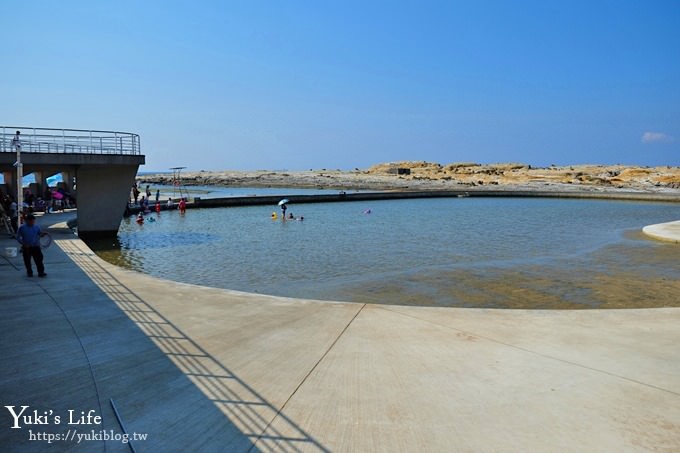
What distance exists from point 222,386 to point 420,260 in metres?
16.1

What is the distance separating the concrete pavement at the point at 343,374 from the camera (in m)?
5.72

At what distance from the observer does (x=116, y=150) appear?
26594mm

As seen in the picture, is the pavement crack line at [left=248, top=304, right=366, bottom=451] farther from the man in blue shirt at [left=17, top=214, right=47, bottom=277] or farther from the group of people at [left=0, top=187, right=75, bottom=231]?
the group of people at [left=0, top=187, right=75, bottom=231]

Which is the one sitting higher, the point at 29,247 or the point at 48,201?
the point at 48,201

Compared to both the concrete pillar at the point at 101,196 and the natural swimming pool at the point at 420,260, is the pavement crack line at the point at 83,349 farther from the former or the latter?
the concrete pillar at the point at 101,196

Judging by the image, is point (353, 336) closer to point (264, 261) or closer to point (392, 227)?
point (264, 261)

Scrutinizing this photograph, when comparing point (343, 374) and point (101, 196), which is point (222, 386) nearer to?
point (343, 374)

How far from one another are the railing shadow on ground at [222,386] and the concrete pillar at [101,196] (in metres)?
18.4

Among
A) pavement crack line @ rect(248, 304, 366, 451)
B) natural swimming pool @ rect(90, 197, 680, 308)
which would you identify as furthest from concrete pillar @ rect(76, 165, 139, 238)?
pavement crack line @ rect(248, 304, 366, 451)

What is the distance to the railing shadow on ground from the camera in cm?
557

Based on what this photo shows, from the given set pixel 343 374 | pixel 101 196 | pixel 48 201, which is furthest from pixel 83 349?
pixel 48 201

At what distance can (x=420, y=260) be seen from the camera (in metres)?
22.1

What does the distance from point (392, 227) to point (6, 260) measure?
84.5 ft

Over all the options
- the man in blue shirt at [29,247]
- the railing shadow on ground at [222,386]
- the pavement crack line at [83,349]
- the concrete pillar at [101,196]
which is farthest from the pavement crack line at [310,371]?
the concrete pillar at [101,196]
